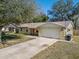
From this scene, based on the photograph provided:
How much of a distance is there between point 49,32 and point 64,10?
25.1 m

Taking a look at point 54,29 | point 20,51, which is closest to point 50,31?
point 54,29

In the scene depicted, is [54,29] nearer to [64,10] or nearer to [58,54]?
[58,54]

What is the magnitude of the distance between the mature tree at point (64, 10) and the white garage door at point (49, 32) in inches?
886

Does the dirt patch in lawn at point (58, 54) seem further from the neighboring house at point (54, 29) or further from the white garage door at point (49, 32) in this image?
the white garage door at point (49, 32)

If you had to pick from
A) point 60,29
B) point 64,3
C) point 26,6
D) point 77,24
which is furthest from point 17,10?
point 64,3

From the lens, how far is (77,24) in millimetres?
43312

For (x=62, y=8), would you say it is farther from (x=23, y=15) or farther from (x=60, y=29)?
(x=23, y=15)

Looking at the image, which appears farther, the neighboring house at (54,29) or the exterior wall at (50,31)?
the exterior wall at (50,31)

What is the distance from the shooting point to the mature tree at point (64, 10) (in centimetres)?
4522

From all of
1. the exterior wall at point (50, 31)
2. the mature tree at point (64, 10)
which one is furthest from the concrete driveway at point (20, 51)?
the mature tree at point (64, 10)

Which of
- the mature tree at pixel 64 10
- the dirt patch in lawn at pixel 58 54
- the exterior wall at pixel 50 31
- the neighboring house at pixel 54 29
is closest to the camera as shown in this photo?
Result: the dirt patch in lawn at pixel 58 54

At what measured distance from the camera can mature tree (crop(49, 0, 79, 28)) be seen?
4522 centimetres

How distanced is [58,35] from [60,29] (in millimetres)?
1276

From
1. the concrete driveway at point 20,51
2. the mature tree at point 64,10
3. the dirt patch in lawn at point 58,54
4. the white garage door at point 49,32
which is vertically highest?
the mature tree at point 64,10
